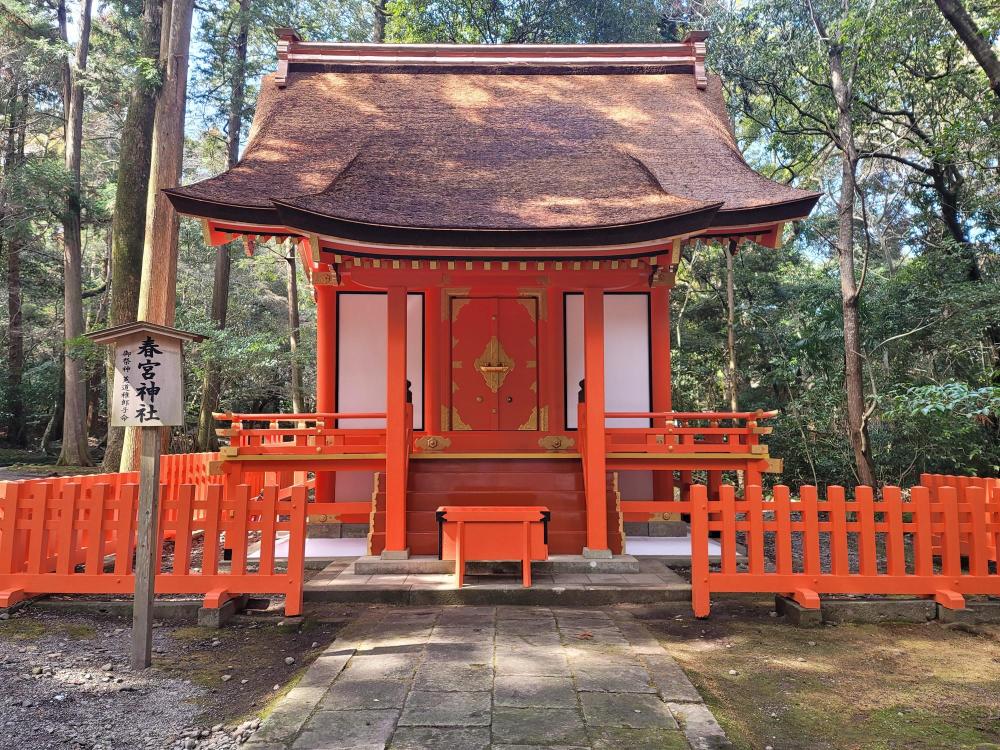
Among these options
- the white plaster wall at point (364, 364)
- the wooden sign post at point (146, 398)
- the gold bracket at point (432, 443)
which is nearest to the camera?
the wooden sign post at point (146, 398)

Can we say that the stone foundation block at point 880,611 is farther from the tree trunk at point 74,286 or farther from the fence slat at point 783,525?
the tree trunk at point 74,286

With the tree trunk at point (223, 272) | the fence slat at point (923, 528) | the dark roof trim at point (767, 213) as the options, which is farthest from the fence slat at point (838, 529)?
the tree trunk at point (223, 272)

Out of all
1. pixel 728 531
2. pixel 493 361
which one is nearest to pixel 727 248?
pixel 493 361

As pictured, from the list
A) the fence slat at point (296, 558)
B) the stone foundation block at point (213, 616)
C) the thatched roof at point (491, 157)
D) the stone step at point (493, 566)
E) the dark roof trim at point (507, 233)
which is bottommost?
the stone foundation block at point (213, 616)

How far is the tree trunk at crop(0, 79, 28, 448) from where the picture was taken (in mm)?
18906

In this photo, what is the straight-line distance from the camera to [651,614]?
5.12 m

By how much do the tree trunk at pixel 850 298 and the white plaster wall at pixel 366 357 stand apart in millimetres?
6469

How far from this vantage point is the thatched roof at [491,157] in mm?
6098

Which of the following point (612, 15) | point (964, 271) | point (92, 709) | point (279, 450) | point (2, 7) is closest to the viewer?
point (92, 709)

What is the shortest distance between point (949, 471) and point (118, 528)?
14.2 m

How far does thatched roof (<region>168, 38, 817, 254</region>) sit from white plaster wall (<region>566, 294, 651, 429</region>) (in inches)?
70.0

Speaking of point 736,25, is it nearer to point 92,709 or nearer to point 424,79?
point 424,79

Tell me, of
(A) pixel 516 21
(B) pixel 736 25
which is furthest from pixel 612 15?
(B) pixel 736 25

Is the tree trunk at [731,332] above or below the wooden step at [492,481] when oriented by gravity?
above
